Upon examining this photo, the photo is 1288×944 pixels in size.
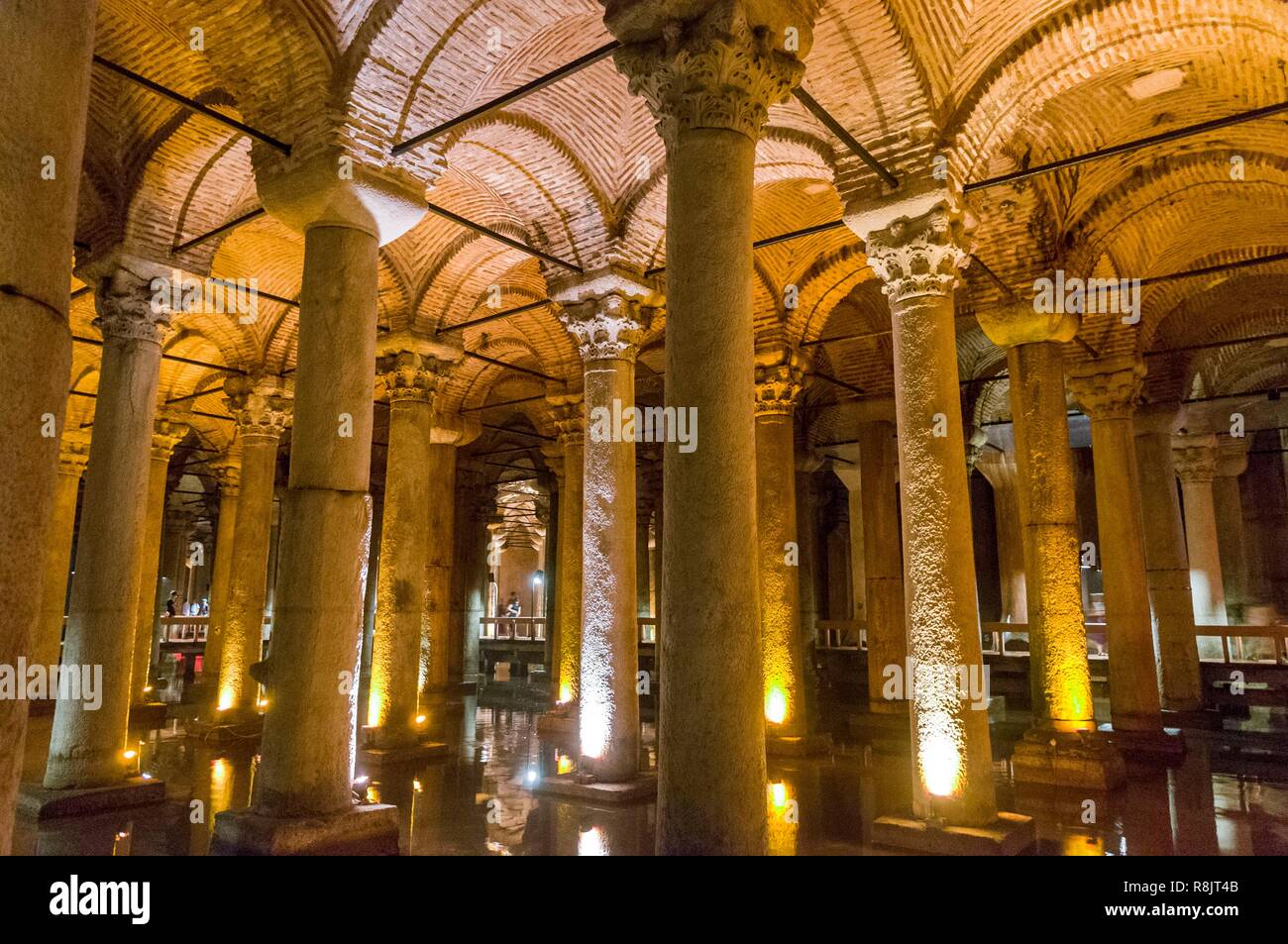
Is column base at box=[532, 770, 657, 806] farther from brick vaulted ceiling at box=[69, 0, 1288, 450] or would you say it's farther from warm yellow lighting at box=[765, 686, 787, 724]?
brick vaulted ceiling at box=[69, 0, 1288, 450]

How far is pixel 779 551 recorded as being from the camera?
33.8 feet

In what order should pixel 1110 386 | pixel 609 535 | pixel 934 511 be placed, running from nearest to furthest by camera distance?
pixel 934 511 → pixel 609 535 → pixel 1110 386

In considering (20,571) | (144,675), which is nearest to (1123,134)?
(20,571)

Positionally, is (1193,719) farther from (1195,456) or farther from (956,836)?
(956,836)

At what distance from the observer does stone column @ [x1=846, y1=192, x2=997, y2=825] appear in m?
6.05

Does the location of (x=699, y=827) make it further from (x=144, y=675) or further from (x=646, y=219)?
(x=144, y=675)

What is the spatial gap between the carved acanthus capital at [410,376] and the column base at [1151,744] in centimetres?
917

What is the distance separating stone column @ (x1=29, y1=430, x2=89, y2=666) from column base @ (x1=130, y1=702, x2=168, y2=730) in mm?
1429

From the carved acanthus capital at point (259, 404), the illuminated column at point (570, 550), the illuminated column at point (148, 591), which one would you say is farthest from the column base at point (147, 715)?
the illuminated column at point (570, 550)

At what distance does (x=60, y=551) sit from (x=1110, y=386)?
52.2 ft

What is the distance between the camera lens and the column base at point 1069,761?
8.32 m

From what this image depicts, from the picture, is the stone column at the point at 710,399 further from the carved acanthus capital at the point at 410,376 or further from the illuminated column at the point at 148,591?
the illuminated column at the point at 148,591

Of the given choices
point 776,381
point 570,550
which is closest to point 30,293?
point 776,381
